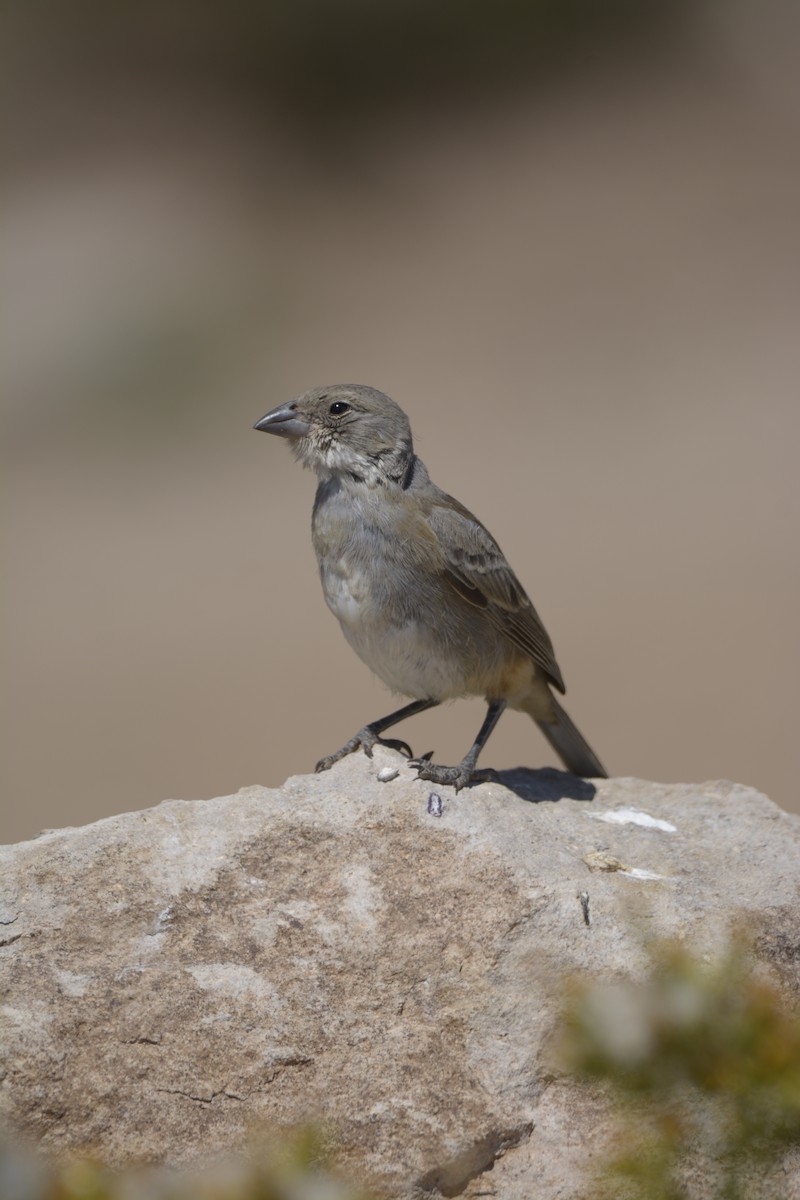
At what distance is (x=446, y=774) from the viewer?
427 cm

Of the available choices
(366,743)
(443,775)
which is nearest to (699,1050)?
(443,775)

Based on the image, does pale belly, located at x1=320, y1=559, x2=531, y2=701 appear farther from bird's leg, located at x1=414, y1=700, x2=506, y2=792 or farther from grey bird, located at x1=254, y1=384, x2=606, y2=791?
bird's leg, located at x1=414, y1=700, x2=506, y2=792

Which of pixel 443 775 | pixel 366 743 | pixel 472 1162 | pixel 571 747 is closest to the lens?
pixel 472 1162

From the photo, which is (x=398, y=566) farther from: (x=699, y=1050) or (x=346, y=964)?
(x=699, y=1050)

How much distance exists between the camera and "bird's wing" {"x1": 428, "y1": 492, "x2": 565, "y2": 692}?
4793 millimetres

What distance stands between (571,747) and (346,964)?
212 centimetres

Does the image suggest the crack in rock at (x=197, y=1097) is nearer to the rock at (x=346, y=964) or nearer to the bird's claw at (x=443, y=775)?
the rock at (x=346, y=964)

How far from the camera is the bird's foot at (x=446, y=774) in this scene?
13.9ft

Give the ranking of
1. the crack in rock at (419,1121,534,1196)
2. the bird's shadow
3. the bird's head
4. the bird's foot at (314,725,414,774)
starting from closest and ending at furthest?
→ 1. the crack in rock at (419,1121,534,1196)
2. the bird's foot at (314,725,414,774)
3. the bird's shadow
4. the bird's head

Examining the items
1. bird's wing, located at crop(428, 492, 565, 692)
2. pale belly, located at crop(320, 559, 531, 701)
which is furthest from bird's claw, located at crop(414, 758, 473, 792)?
bird's wing, located at crop(428, 492, 565, 692)

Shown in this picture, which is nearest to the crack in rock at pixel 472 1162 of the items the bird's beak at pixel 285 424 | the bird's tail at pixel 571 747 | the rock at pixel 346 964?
the rock at pixel 346 964

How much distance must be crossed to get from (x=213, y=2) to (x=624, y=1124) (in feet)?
64.3

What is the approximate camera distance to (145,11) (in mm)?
20344

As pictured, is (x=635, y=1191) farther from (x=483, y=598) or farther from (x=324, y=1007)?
(x=483, y=598)
